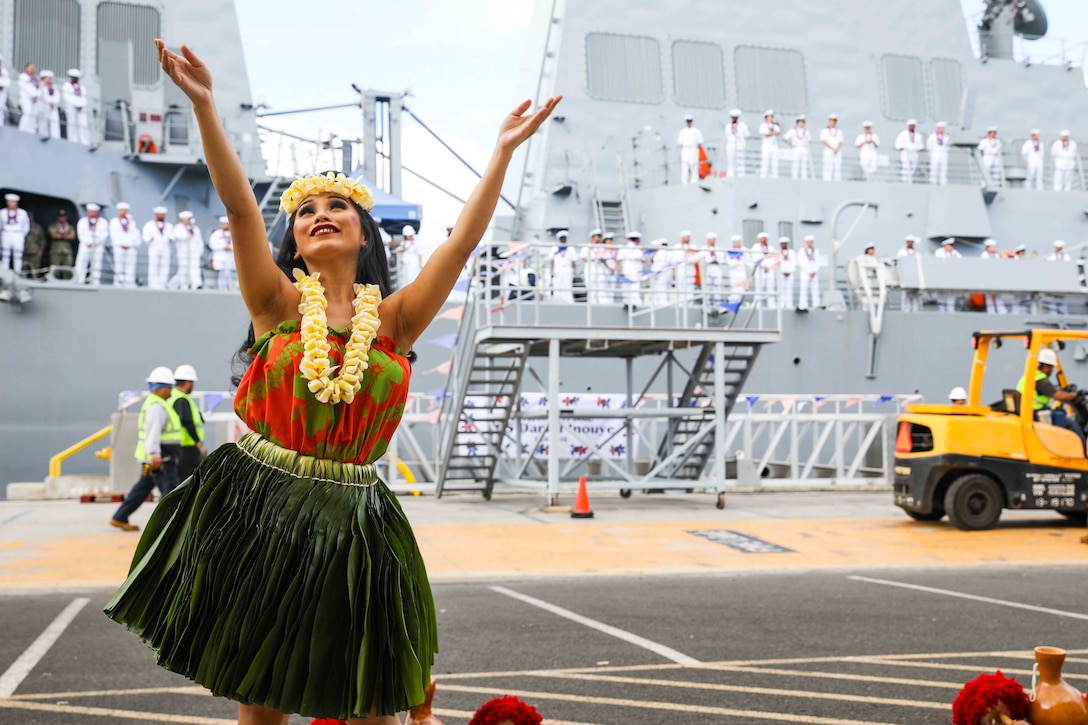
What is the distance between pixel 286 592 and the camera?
2719 mm

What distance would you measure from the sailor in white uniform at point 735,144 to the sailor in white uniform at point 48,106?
556 inches

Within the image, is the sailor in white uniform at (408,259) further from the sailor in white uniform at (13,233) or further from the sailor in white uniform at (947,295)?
the sailor in white uniform at (947,295)

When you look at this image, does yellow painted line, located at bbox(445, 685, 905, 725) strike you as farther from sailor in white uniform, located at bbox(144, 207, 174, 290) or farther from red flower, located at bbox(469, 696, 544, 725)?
sailor in white uniform, located at bbox(144, 207, 174, 290)

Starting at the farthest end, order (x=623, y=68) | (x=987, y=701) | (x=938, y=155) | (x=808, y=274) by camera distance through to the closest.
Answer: (x=938, y=155), (x=623, y=68), (x=808, y=274), (x=987, y=701)

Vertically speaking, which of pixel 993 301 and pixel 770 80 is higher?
pixel 770 80

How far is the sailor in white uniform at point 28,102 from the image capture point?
23.7 m

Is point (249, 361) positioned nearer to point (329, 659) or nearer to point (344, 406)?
point (344, 406)

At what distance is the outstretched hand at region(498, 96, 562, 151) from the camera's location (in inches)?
123

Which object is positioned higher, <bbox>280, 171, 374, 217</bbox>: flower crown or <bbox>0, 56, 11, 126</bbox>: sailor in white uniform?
<bbox>0, 56, 11, 126</bbox>: sailor in white uniform

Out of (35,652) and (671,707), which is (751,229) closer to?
(35,652)

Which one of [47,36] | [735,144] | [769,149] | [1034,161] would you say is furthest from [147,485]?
[1034,161]

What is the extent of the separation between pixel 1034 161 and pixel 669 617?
26.0 metres

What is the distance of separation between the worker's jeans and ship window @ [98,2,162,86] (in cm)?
Answer: 1583

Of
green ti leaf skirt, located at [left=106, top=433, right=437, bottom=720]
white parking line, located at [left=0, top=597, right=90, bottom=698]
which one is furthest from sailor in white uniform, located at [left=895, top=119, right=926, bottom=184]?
green ti leaf skirt, located at [left=106, top=433, right=437, bottom=720]
